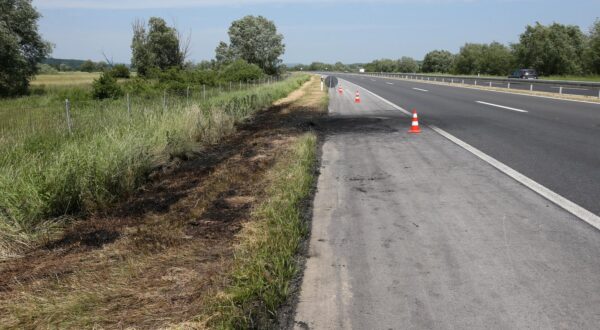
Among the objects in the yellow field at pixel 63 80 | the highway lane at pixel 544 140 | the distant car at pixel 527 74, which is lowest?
the highway lane at pixel 544 140

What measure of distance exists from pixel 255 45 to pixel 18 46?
46.3 meters

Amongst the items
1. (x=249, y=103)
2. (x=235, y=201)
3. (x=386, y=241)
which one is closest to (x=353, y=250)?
(x=386, y=241)

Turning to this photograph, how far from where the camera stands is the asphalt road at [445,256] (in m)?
3.20

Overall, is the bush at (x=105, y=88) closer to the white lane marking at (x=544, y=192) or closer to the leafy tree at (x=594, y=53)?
the white lane marking at (x=544, y=192)

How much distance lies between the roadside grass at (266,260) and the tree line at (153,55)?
16544mm

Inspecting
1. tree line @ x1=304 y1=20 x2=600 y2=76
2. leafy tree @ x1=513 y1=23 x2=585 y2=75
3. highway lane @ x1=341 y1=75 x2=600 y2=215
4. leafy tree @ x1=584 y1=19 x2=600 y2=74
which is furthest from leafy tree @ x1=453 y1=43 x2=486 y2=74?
highway lane @ x1=341 y1=75 x2=600 y2=215

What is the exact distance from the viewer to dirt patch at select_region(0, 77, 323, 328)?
134 inches

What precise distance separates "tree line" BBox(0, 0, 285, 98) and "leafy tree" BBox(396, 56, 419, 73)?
6023 centimetres

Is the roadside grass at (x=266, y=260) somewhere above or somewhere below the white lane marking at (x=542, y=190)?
below

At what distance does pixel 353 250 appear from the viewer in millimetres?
4379

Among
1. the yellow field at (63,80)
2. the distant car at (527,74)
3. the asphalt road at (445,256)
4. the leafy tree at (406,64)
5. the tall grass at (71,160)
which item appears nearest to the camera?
the asphalt road at (445,256)

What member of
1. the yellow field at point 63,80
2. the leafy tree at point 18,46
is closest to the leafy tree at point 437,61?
the yellow field at point 63,80

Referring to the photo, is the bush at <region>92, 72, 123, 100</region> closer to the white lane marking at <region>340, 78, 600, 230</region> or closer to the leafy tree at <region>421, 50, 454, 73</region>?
the white lane marking at <region>340, 78, 600, 230</region>

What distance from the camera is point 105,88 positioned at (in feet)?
95.9
